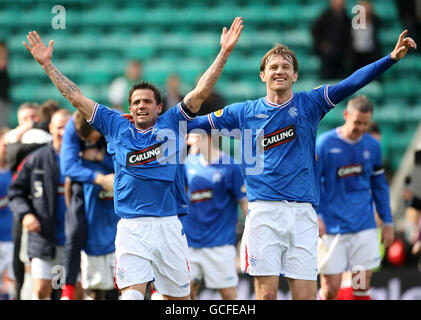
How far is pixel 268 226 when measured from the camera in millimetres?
5203

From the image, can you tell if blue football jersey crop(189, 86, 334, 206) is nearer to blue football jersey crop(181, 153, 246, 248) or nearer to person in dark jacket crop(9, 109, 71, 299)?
blue football jersey crop(181, 153, 246, 248)

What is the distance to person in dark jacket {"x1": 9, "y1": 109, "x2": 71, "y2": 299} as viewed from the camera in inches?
272

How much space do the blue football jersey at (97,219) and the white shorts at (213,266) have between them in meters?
1.00

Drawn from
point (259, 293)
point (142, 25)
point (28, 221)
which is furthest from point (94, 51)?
point (259, 293)

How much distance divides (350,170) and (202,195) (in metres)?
1.54

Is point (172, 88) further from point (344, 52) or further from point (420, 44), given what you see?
point (420, 44)

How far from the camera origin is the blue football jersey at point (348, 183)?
7098mm

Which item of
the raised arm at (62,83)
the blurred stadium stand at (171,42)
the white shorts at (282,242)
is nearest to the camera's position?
the white shorts at (282,242)

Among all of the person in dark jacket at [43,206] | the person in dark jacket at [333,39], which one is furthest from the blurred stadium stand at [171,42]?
the person in dark jacket at [43,206]

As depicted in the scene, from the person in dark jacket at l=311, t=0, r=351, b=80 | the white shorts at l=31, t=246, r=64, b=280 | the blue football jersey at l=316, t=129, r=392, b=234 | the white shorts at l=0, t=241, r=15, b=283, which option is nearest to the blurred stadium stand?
the person in dark jacket at l=311, t=0, r=351, b=80

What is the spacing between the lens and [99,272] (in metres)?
6.76

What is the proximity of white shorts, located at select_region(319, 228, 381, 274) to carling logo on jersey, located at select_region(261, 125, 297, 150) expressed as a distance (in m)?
2.27

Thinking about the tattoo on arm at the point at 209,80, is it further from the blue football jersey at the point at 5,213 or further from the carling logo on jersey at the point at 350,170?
the blue football jersey at the point at 5,213

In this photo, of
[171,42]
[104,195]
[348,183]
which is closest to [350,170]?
[348,183]
